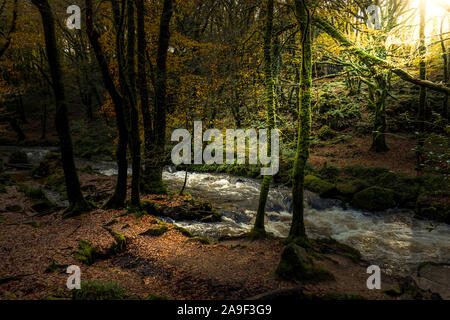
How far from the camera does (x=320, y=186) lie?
1336 cm

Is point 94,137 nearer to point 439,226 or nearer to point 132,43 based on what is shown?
point 132,43

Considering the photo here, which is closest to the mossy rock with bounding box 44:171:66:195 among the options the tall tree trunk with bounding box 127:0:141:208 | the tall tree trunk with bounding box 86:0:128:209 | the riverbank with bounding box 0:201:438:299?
the riverbank with bounding box 0:201:438:299

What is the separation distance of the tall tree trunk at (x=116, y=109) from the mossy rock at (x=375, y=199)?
1051 cm

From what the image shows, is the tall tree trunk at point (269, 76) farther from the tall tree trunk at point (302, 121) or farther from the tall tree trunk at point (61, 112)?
the tall tree trunk at point (61, 112)

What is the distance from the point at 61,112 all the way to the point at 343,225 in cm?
1115

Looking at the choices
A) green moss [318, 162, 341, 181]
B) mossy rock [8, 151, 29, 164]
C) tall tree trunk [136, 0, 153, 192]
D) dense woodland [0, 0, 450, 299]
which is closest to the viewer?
dense woodland [0, 0, 450, 299]

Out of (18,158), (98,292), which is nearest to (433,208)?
(98,292)

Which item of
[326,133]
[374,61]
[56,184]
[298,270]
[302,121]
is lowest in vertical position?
[298,270]

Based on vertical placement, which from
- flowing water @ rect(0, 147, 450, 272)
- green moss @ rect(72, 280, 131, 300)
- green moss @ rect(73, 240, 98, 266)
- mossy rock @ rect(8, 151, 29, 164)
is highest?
mossy rock @ rect(8, 151, 29, 164)

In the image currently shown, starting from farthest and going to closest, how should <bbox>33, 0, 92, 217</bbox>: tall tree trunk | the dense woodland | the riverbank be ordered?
1. <bbox>33, 0, 92, 217</bbox>: tall tree trunk
2. the dense woodland
3. the riverbank

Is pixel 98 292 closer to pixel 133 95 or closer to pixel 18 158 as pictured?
pixel 133 95

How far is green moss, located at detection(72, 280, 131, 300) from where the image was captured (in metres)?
3.66

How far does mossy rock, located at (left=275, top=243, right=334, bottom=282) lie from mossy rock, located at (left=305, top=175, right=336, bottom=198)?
8.21m

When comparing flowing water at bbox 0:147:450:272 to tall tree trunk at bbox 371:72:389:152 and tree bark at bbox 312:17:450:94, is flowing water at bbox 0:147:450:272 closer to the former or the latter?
tree bark at bbox 312:17:450:94
